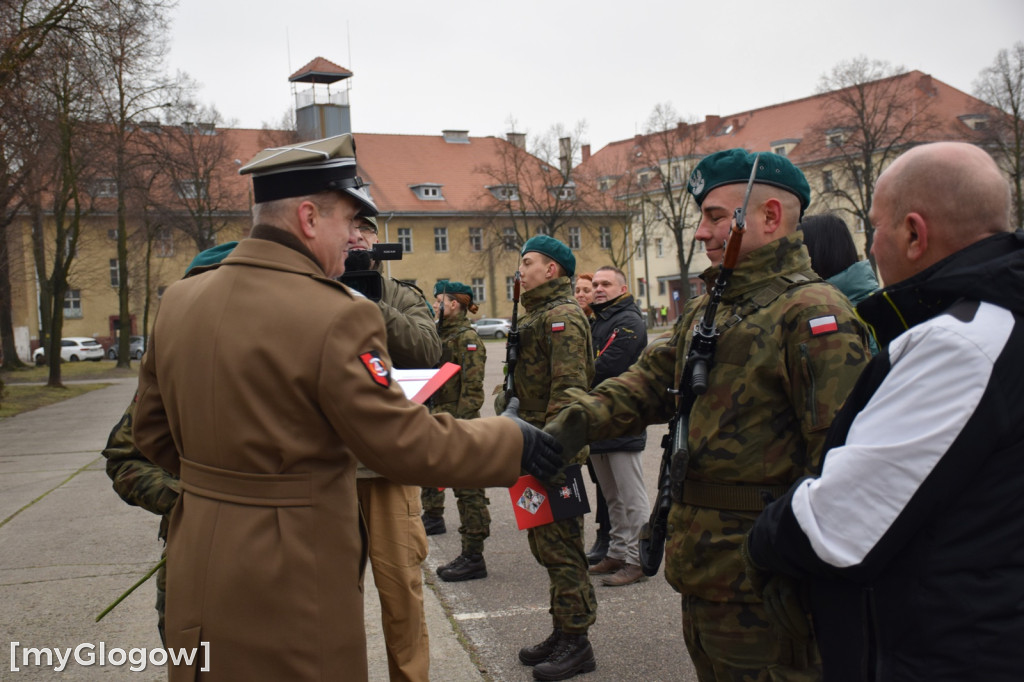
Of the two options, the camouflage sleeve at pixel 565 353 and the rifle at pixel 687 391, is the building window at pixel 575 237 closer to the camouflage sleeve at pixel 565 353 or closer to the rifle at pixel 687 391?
the camouflage sleeve at pixel 565 353

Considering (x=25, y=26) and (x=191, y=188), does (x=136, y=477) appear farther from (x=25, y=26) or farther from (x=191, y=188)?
(x=191, y=188)

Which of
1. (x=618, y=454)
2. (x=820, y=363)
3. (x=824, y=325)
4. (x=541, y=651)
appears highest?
(x=824, y=325)

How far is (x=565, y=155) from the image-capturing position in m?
51.2

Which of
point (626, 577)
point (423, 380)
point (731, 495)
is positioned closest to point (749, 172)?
point (731, 495)

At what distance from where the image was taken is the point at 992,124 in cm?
3975

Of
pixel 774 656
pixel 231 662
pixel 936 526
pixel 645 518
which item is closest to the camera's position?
pixel 936 526

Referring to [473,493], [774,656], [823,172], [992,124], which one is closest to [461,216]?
[823,172]

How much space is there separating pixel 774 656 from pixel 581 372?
2.64m

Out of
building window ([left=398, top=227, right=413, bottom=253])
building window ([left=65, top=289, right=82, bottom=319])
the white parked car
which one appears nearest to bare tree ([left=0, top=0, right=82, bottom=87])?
the white parked car

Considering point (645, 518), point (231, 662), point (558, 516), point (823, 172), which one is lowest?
point (645, 518)

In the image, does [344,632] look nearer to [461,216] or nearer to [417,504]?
[417,504]

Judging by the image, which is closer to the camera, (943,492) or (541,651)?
(943,492)

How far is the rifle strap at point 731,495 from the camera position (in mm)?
2656

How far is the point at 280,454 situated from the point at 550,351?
3.15 meters
